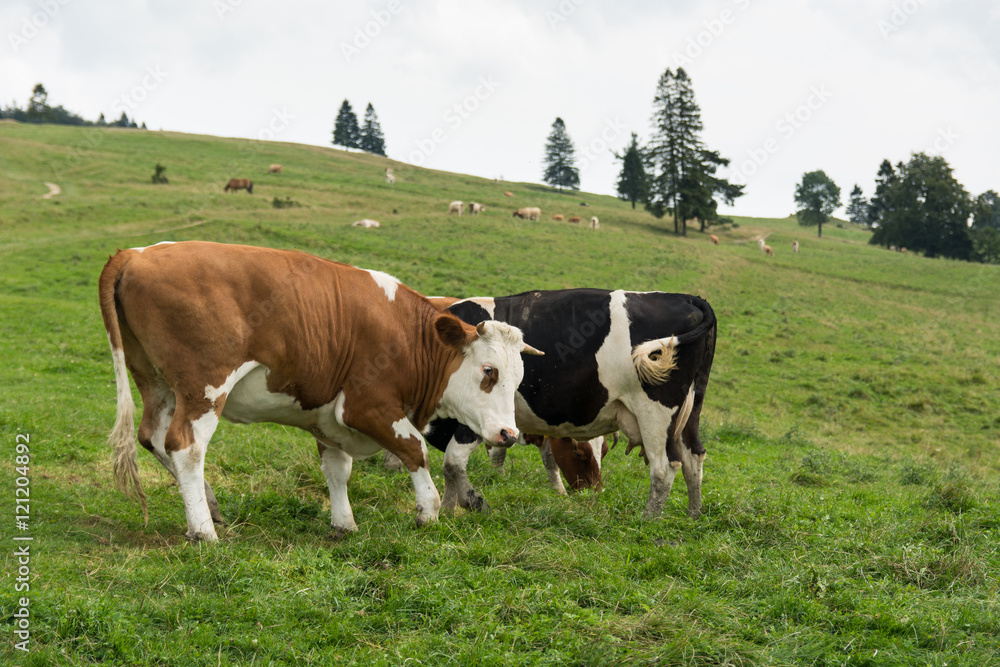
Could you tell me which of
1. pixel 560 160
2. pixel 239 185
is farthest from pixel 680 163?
pixel 560 160

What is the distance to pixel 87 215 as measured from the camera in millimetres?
33625

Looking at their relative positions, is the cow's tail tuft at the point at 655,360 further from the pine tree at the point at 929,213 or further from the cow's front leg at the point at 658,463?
the pine tree at the point at 929,213

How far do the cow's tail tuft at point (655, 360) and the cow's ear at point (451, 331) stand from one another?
→ 1.85m

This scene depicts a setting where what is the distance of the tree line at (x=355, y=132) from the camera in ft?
351

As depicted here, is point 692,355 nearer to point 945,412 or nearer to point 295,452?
point 295,452

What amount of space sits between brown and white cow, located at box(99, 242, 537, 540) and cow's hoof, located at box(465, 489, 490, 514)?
2.31 feet

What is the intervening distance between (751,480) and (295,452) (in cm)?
612

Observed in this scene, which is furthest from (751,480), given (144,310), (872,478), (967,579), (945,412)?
(945,412)

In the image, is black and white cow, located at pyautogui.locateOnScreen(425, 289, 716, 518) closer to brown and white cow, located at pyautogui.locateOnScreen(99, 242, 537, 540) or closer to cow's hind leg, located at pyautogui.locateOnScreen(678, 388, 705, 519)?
cow's hind leg, located at pyautogui.locateOnScreen(678, 388, 705, 519)

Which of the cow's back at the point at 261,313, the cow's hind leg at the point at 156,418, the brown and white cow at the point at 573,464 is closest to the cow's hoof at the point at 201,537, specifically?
the cow's hind leg at the point at 156,418

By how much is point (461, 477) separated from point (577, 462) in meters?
2.24

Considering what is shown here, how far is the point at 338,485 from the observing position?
724cm
